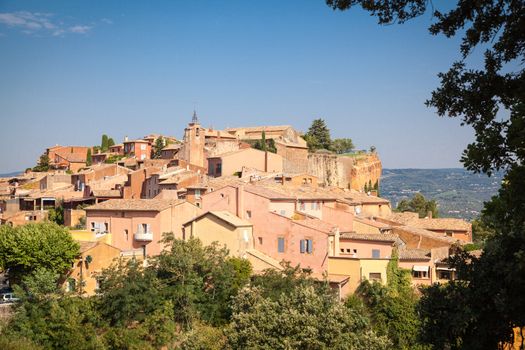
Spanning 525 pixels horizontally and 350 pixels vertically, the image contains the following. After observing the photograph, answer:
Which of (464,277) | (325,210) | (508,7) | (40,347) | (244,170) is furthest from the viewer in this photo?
(244,170)

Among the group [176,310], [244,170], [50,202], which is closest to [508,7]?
[176,310]

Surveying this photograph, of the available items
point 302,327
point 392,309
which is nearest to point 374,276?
point 392,309

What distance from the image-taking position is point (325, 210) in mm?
38250

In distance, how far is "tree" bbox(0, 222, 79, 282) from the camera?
99.8ft

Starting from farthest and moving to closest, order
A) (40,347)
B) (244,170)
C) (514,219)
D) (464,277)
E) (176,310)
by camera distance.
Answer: (244,170) → (176,310) → (40,347) → (464,277) → (514,219)

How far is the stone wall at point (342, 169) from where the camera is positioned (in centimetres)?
6406

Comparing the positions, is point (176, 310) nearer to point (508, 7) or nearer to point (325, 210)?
point (325, 210)

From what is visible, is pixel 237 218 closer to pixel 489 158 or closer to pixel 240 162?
pixel 240 162

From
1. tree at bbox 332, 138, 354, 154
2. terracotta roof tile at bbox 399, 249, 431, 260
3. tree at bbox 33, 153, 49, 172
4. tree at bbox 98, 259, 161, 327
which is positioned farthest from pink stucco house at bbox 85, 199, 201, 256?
tree at bbox 332, 138, 354, 154

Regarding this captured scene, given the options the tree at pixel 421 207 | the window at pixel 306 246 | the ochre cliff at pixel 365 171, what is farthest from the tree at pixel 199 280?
the tree at pixel 421 207

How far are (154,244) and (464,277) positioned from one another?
27401mm

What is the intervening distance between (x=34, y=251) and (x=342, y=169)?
41.6m

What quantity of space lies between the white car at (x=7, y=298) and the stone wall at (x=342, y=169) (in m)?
36.7

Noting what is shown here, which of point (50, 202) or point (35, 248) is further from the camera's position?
point (50, 202)
